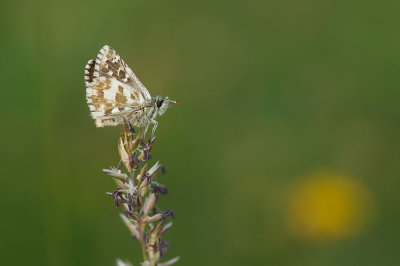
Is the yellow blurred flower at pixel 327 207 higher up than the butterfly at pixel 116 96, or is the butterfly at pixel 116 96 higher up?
the butterfly at pixel 116 96

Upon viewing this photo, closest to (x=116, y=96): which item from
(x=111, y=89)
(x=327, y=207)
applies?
(x=111, y=89)

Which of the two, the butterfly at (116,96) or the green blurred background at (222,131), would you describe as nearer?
the butterfly at (116,96)

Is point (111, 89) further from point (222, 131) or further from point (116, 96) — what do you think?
point (222, 131)

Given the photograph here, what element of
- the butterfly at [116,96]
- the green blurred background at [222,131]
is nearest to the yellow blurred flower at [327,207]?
the green blurred background at [222,131]

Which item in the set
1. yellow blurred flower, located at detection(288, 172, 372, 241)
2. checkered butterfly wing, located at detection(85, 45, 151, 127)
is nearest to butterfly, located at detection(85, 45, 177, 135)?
checkered butterfly wing, located at detection(85, 45, 151, 127)

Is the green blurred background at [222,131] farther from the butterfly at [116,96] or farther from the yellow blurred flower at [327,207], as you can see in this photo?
the butterfly at [116,96]

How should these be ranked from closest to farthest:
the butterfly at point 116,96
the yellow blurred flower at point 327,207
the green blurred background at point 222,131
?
the butterfly at point 116,96, the green blurred background at point 222,131, the yellow blurred flower at point 327,207

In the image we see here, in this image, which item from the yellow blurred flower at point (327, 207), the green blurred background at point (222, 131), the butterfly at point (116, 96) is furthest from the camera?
the yellow blurred flower at point (327, 207)
